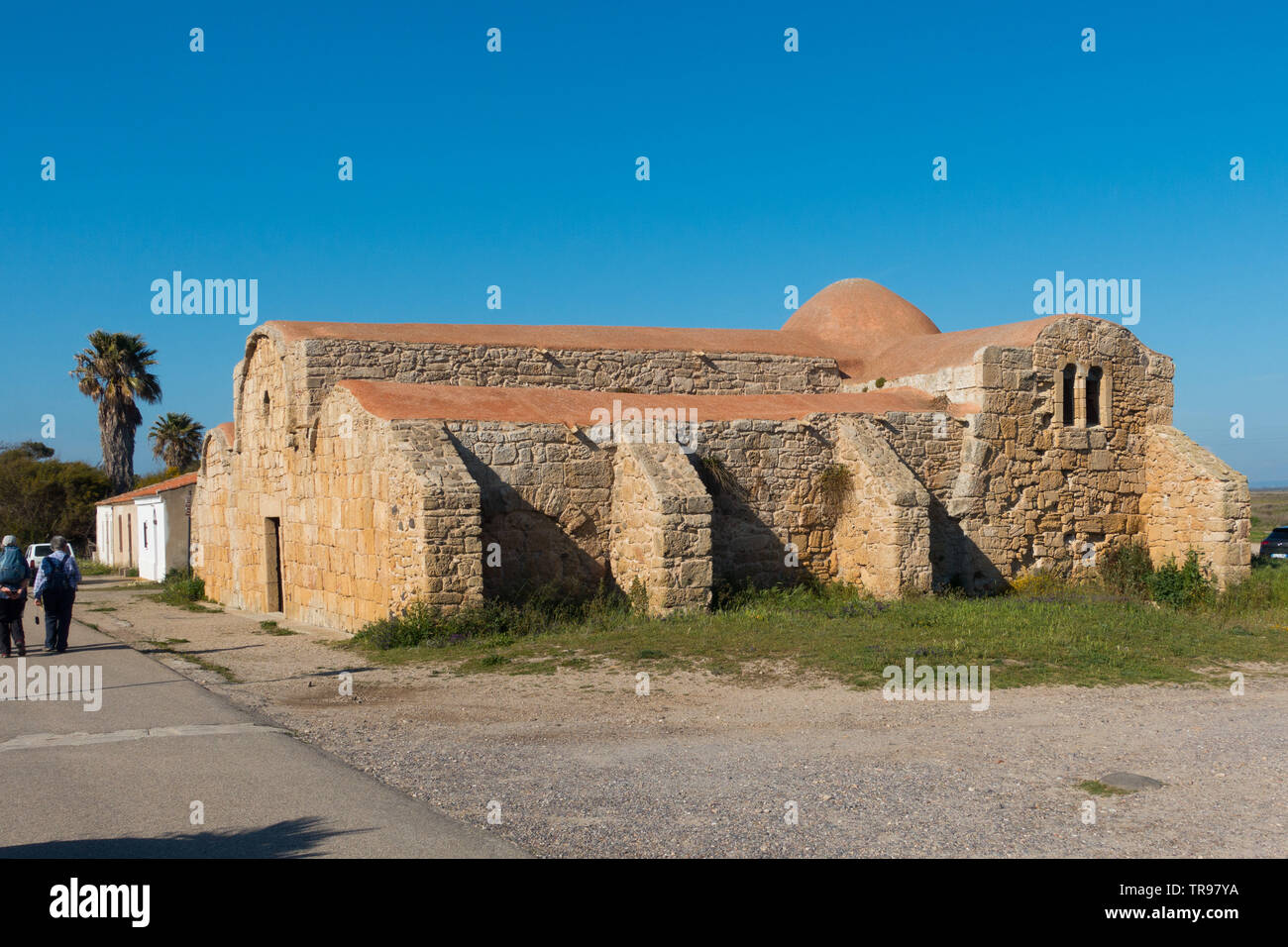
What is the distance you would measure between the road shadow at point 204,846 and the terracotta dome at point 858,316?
17870mm

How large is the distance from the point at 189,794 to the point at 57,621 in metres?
7.67

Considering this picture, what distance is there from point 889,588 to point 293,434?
30.7 feet

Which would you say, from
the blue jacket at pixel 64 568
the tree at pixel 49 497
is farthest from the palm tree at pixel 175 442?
the blue jacket at pixel 64 568

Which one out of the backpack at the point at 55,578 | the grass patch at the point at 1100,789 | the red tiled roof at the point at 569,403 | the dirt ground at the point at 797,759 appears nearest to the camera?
the dirt ground at the point at 797,759

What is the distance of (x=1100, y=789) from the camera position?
18.5 feet

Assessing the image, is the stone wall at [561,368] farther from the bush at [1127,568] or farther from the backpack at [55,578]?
the bush at [1127,568]

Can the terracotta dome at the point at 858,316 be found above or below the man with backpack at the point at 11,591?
above

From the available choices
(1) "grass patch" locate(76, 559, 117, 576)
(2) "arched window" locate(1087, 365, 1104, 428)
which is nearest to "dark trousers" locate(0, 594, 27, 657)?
(2) "arched window" locate(1087, 365, 1104, 428)

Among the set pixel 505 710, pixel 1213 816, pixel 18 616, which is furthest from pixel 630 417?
pixel 1213 816

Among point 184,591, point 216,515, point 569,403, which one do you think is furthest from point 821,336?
point 184,591

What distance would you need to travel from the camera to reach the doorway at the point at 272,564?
17.5m

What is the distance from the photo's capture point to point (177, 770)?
19.8ft
